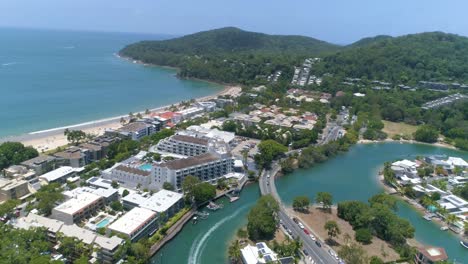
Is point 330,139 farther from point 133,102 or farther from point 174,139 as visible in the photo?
point 133,102

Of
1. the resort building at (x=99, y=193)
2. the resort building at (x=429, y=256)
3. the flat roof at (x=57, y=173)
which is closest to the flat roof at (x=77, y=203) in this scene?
the resort building at (x=99, y=193)

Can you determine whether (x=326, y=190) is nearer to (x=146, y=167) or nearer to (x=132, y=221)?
(x=146, y=167)

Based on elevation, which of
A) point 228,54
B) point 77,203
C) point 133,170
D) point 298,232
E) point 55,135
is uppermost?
point 228,54

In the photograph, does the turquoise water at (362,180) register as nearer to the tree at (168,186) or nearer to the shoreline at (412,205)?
the shoreline at (412,205)

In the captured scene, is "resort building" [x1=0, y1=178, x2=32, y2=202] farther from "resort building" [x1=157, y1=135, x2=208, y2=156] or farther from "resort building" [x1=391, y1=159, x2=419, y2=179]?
"resort building" [x1=391, y1=159, x2=419, y2=179]

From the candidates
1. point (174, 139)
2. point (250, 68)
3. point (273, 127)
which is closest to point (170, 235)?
point (174, 139)

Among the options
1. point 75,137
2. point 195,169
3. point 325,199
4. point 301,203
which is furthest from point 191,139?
point 325,199
